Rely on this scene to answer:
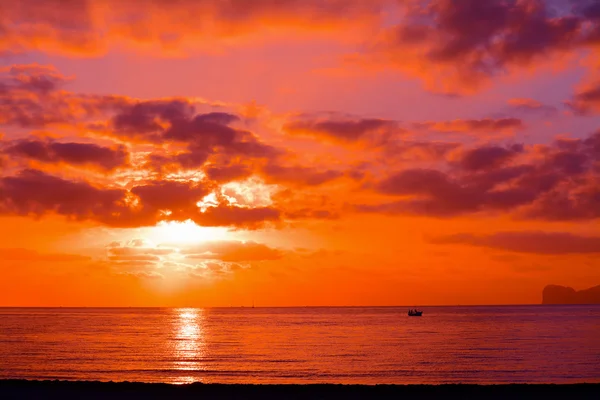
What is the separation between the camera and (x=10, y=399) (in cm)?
3234

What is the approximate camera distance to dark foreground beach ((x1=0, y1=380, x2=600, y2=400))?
33.6 meters

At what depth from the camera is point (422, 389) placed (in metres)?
36.5

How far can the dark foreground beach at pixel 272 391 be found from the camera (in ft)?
110

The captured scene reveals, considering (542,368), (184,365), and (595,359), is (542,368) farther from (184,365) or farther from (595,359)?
(184,365)

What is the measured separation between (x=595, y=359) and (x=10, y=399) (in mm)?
64164

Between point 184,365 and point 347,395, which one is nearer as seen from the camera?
point 347,395

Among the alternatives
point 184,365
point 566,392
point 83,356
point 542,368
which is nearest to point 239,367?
point 184,365

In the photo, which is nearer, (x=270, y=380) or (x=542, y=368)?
(x=270, y=380)

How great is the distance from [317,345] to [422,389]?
63493 mm

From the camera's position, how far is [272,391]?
35.8 m

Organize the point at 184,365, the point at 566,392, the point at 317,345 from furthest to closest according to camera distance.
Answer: the point at 317,345 < the point at 184,365 < the point at 566,392

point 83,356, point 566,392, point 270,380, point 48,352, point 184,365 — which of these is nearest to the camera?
point 566,392

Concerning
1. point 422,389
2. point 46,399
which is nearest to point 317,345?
point 422,389

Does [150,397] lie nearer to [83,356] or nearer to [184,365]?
[184,365]
